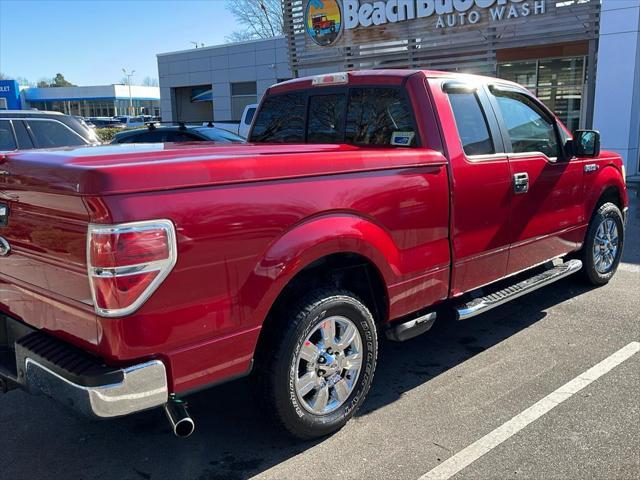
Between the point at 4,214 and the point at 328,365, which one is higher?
the point at 4,214

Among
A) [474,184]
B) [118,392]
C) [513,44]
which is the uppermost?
[513,44]

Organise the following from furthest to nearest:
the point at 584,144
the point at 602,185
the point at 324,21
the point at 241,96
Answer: the point at 241,96, the point at 324,21, the point at 602,185, the point at 584,144

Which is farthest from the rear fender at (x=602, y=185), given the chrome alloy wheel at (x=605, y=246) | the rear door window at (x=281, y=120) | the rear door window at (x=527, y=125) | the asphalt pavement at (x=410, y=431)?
the rear door window at (x=281, y=120)

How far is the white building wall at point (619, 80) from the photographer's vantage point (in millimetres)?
12336

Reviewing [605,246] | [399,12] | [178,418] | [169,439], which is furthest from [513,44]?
[178,418]

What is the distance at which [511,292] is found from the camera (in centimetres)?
446

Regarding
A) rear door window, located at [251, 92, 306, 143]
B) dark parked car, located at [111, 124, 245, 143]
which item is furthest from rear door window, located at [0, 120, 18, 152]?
rear door window, located at [251, 92, 306, 143]

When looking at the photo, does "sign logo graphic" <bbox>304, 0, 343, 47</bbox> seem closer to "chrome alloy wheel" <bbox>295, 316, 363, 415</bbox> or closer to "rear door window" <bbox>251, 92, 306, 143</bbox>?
"rear door window" <bbox>251, 92, 306, 143</bbox>

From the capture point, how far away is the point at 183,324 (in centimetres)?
257

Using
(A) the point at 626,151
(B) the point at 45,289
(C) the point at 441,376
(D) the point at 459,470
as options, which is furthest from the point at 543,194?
(A) the point at 626,151

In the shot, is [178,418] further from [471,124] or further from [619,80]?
[619,80]

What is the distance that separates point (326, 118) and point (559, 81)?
14107 millimetres

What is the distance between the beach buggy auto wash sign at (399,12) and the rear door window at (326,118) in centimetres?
1126

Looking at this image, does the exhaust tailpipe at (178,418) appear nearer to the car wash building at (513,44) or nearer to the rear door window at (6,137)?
the rear door window at (6,137)
